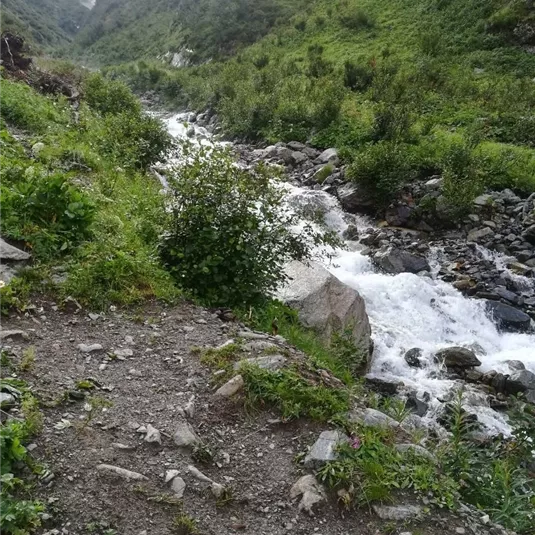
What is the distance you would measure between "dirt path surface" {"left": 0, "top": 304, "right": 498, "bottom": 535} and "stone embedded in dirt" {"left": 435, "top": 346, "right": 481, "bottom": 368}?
223 inches

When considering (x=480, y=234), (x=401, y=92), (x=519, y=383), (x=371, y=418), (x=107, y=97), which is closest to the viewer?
(x=371, y=418)

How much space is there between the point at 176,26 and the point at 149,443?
320 feet

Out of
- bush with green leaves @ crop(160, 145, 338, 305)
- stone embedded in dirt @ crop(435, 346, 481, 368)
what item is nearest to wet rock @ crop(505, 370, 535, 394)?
stone embedded in dirt @ crop(435, 346, 481, 368)

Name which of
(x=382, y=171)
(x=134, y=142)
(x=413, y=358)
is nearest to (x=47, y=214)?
(x=413, y=358)

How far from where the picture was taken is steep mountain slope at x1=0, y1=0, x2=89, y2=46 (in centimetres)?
11138

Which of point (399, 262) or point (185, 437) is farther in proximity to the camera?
point (399, 262)

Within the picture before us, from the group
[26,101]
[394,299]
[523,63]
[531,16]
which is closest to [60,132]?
[26,101]

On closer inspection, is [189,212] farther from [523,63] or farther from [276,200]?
[523,63]

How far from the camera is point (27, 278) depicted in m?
5.41

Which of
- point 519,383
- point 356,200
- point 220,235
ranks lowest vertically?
point 519,383

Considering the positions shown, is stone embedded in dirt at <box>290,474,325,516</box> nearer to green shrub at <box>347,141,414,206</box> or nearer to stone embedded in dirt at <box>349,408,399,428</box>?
stone embedded in dirt at <box>349,408,399,428</box>

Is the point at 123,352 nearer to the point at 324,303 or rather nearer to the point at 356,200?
the point at 324,303

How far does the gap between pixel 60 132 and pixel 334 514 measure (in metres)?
11.7

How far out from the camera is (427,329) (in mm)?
10227
